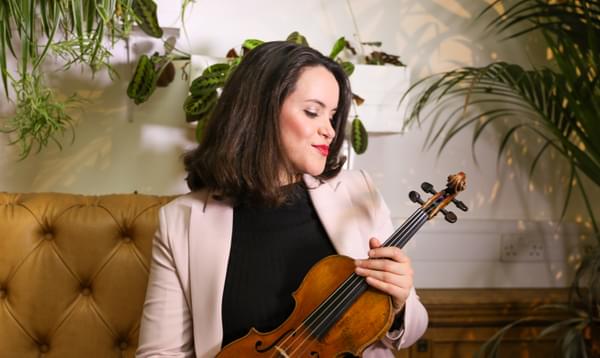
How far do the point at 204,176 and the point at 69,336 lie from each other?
22.5 inches

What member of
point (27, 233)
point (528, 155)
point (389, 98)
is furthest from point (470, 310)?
point (27, 233)

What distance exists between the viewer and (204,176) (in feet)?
3.95

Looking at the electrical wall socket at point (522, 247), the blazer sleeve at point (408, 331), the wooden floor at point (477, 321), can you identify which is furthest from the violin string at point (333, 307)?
the electrical wall socket at point (522, 247)

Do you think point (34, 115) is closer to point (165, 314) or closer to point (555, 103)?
point (165, 314)

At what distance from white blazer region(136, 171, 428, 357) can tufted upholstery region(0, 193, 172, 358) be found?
301mm

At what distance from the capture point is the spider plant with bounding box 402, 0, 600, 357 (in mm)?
1504

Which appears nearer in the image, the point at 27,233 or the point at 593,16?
the point at 27,233

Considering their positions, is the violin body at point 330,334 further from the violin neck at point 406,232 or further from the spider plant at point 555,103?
the spider plant at point 555,103

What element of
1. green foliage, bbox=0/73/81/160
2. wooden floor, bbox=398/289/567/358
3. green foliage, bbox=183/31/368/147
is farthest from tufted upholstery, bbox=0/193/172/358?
wooden floor, bbox=398/289/567/358

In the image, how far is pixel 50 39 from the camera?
46.8 inches

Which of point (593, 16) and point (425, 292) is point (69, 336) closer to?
point (425, 292)

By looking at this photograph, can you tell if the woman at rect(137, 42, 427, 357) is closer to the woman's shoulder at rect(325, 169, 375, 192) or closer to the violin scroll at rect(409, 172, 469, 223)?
the woman's shoulder at rect(325, 169, 375, 192)

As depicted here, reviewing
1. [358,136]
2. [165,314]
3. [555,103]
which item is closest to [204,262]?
[165,314]

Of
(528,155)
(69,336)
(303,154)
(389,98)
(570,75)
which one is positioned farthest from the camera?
(528,155)
